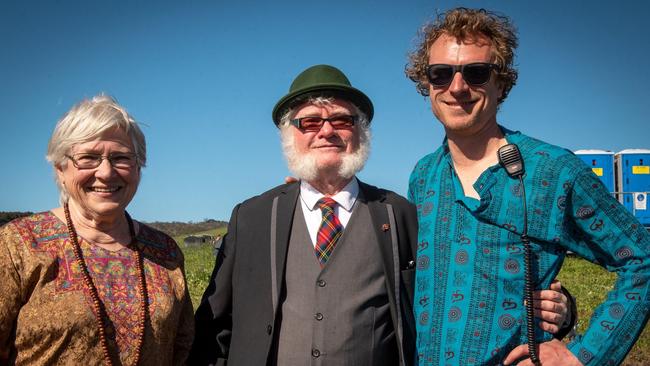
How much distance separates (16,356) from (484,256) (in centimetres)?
208

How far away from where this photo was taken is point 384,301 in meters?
2.76

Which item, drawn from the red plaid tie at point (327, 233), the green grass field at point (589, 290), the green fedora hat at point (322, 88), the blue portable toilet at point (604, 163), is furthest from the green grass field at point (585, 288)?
the green fedora hat at point (322, 88)

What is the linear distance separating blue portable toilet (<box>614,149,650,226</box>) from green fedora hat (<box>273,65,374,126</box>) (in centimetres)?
1323

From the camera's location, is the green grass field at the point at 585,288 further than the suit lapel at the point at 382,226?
Yes

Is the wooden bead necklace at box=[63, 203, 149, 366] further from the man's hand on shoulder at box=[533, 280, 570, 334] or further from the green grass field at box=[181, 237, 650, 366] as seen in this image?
the green grass field at box=[181, 237, 650, 366]

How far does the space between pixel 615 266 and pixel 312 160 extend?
1.61 metres

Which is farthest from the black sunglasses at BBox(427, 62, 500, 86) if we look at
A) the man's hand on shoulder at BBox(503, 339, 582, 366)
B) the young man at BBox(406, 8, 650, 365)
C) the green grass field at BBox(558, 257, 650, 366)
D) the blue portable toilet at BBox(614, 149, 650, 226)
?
the blue portable toilet at BBox(614, 149, 650, 226)

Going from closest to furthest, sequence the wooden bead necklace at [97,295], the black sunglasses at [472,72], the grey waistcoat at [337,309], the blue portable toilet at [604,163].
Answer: the wooden bead necklace at [97,295], the black sunglasses at [472,72], the grey waistcoat at [337,309], the blue portable toilet at [604,163]

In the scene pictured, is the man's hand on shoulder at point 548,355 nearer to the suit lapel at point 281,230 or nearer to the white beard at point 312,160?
the suit lapel at point 281,230

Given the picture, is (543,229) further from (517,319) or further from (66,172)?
(66,172)

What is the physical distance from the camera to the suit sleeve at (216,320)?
9.68ft

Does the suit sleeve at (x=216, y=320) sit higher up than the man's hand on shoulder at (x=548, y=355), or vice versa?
the suit sleeve at (x=216, y=320)

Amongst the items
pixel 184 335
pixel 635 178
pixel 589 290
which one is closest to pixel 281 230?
pixel 184 335

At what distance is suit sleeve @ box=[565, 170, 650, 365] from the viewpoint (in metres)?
2.20
